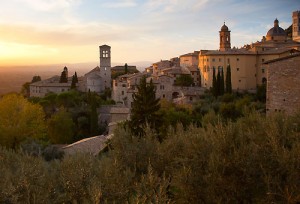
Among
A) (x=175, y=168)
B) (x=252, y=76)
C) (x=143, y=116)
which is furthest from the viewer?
(x=252, y=76)

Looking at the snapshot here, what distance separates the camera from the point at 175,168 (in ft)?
28.9

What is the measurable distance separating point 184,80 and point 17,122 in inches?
1009

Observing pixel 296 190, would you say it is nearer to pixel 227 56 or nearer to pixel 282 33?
pixel 227 56

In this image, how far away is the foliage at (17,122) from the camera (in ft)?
81.9

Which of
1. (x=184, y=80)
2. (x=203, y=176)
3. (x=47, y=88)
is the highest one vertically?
(x=184, y=80)

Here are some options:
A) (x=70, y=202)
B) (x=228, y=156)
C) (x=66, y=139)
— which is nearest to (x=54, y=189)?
(x=70, y=202)

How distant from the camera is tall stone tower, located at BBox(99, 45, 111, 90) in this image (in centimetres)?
5943

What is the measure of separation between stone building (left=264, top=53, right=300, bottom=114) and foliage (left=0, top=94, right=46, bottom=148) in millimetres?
18222

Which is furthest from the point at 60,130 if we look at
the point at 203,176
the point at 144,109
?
the point at 203,176

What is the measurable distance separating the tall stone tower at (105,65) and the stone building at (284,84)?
144ft

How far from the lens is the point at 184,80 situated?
46.5 m

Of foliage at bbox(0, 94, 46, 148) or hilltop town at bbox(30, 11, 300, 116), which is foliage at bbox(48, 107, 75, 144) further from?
hilltop town at bbox(30, 11, 300, 116)

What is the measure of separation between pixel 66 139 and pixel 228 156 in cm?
2846

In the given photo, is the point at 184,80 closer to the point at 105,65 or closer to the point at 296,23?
the point at 105,65
